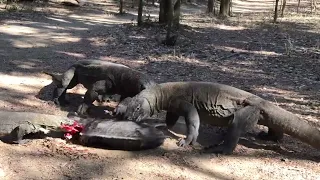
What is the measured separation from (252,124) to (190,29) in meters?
10.4

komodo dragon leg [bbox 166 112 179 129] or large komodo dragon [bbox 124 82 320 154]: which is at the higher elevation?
large komodo dragon [bbox 124 82 320 154]

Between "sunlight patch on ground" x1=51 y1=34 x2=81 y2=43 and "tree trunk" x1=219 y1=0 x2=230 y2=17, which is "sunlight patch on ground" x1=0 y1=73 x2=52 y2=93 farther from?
"tree trunk" x1=219 y1=0 x2=230 y2=17

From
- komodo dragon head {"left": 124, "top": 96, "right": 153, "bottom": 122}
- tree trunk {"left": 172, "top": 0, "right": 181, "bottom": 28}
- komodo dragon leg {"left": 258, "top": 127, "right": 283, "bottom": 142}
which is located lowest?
komodo dragon leg {"left": 258, "top": 127, "right": 283, "bottom": 142}

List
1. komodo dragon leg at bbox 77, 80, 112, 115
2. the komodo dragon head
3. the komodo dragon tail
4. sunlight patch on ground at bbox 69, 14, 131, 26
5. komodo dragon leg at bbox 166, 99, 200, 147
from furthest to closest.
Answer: sunlight patch on ground at bbox 69, 14, 131, 26 < komodo dragon leg at bbox 77, 80, 112, 115 < the komodo dragon head < komodo dragon leg at bbox 166, 99, 200, 147 < the komodo dragon tail

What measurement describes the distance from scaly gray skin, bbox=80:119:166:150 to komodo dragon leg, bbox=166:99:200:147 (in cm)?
38

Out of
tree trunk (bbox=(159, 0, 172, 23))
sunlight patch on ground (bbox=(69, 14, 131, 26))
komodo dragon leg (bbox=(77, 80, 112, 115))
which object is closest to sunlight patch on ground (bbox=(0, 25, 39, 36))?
sunlight patch on ground (bbox=(69, 14, 131, 26))

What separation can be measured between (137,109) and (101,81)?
4.03 feet

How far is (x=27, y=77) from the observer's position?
27.0ft

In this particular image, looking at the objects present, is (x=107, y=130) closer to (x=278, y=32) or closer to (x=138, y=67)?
(x=138, y=67)

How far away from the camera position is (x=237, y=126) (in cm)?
514

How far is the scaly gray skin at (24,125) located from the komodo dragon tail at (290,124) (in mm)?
2361

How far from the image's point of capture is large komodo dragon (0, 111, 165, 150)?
15.8 feet

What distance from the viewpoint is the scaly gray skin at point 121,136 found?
4.79 meters

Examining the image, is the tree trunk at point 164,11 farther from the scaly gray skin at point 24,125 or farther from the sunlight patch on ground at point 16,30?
the scaly gray skin at point 24,125
